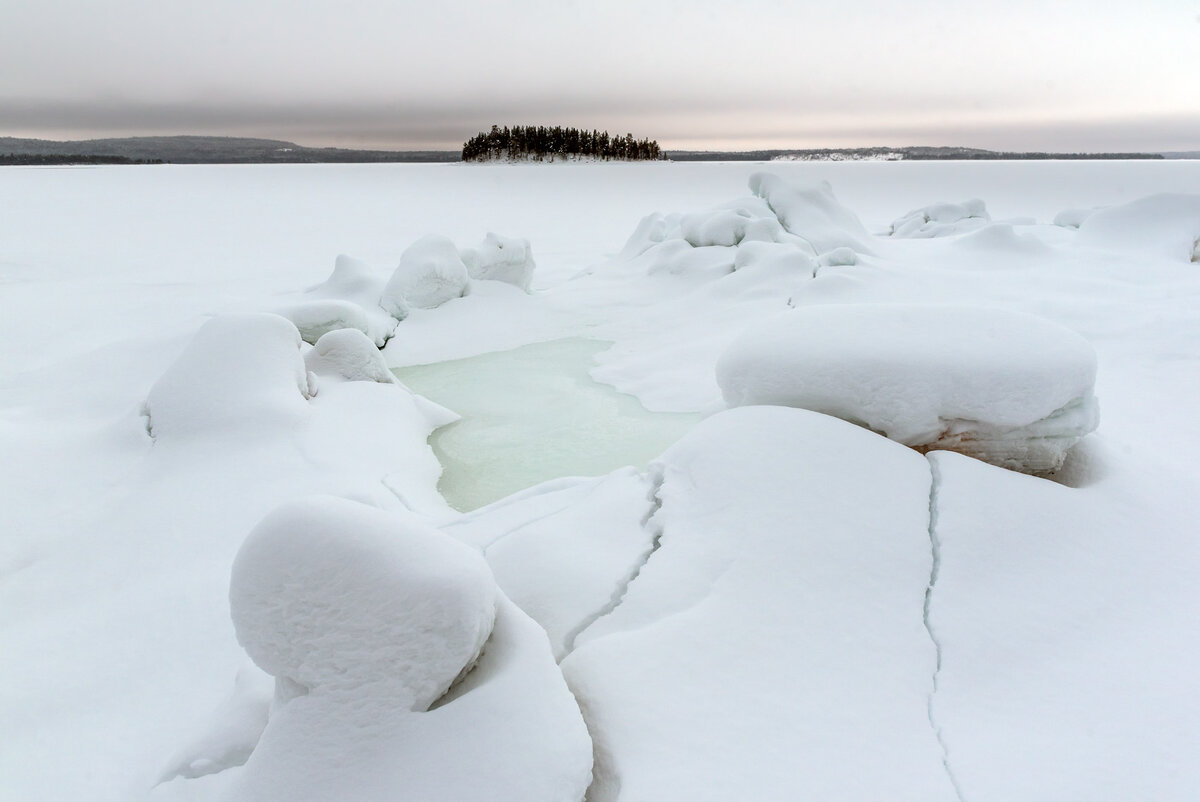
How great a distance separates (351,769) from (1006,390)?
8.82ft

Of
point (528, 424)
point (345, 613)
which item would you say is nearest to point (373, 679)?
point (345, 613)

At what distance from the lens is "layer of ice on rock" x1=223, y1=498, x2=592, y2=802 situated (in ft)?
5.22

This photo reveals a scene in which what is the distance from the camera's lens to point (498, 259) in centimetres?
950

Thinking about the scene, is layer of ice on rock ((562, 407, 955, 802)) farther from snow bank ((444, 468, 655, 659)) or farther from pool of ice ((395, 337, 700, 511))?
pool of ice ((395, 337, 700, 511))

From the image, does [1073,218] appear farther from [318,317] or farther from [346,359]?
[346,359]

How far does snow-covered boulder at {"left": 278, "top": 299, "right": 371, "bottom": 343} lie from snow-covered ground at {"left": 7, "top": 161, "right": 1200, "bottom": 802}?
2.24 ft

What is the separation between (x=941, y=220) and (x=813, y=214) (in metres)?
5.70

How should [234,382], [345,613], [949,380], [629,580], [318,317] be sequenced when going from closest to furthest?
1. [345,613]
2. [629,580]
3. [949,380]
4. [234,382]
5. [318,317]

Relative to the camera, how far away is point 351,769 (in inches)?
63.1

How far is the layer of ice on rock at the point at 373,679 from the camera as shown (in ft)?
5.22

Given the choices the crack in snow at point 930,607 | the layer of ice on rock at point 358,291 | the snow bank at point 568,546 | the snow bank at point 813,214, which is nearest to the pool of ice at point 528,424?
the snow bank at point 568,546

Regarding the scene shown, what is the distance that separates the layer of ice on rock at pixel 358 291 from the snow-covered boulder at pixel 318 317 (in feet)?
4.34

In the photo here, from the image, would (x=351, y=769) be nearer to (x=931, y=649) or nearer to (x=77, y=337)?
(x=931, y=649)

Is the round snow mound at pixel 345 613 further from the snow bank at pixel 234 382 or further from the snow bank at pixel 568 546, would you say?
the snow bank at pixel 234 382
